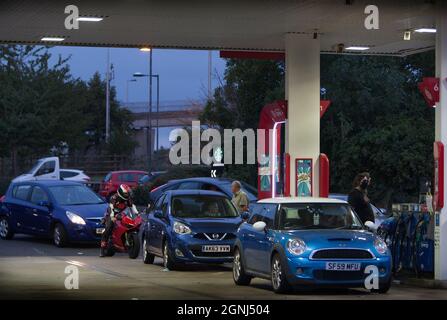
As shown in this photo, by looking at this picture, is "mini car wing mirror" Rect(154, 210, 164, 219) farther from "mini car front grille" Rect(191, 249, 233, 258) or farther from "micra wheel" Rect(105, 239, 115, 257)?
"micra wheel" Rect(105, 239, 115, 257)

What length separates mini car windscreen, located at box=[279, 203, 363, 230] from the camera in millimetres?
16141

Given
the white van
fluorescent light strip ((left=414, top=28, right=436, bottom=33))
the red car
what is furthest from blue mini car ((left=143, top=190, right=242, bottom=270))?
the white van

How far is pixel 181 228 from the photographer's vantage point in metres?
20.1

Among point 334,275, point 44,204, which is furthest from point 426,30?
point 44,204

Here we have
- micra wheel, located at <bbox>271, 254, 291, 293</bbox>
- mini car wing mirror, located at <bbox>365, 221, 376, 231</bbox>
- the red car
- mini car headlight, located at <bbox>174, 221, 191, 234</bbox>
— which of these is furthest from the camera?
the red car

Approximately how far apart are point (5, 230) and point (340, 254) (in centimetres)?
1518

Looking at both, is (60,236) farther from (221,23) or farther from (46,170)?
(46,170)

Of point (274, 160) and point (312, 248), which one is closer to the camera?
point (312, 248)

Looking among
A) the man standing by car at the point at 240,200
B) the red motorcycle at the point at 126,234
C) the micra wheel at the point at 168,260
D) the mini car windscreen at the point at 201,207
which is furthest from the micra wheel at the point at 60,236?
the micra wheel at the point at 168,260

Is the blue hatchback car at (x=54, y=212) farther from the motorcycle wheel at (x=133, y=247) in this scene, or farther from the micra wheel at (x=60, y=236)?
the motorcycle wheel at (x=133, y=247)

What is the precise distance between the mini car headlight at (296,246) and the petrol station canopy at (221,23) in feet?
13.7

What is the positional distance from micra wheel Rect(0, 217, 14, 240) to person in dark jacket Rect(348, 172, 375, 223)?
1241 centimetres
